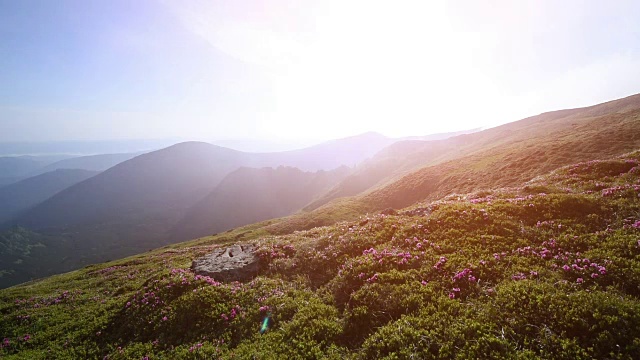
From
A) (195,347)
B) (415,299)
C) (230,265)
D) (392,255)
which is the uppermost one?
(392,255)

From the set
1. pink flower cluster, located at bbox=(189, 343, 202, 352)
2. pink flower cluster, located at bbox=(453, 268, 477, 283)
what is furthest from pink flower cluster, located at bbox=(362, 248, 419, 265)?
pink flower cluster, located at bbox=(189, 343, 202, 352)

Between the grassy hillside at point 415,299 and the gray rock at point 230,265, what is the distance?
3.31ft

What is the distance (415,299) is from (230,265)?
51.5 ft

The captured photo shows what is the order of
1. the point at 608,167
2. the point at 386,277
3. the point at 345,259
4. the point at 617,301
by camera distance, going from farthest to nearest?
the point at 608,167, the point at 345,259, the point at 386,277, the point at 617,301

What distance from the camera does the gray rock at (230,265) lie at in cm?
2242

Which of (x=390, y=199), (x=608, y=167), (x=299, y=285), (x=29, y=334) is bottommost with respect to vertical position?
(x=390, y=199)

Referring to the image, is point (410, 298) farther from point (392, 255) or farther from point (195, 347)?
point (195, 347)

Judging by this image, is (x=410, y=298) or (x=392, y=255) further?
(x=392, y=255)

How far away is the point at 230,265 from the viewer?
23.8 m

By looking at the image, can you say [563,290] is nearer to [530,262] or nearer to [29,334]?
[530,262]

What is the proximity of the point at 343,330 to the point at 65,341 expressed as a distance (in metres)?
20.2

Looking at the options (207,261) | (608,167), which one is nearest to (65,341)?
(207,261)

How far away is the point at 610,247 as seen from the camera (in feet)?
50.5

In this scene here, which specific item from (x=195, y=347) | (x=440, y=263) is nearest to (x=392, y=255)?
(x=440, y=263)
